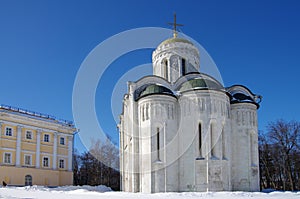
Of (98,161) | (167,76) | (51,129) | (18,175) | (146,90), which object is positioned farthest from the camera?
(98,161)

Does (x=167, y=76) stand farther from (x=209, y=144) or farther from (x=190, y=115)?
(x=209, y=144)

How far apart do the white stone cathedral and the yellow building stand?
42.5 ft

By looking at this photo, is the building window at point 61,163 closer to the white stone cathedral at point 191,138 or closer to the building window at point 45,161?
the building window at point 45,161

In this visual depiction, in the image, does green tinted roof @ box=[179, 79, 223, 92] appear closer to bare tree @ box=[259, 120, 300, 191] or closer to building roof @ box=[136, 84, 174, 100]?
building roof @ box=[136, 84, 174, 100]

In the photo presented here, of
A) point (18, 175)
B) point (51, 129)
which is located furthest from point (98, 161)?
point (18, 175)

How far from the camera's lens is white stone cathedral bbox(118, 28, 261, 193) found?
24.8 meters

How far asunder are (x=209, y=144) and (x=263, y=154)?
660 inches

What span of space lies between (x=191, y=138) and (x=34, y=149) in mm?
18667

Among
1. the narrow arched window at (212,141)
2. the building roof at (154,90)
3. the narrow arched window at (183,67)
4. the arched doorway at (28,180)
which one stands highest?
the narrow arched window at (183,67)

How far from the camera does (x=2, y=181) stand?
33.1 m

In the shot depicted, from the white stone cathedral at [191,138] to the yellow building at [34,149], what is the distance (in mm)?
12968

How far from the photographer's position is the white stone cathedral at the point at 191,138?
24.8m

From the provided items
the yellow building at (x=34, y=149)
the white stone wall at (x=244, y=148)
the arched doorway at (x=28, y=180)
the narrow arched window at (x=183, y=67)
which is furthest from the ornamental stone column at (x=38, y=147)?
the white stone wall at (x=244, y=148)

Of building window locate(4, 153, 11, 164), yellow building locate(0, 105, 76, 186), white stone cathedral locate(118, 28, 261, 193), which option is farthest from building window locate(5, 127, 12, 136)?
white stone cathedral locate(118, 28, 261, 193)
